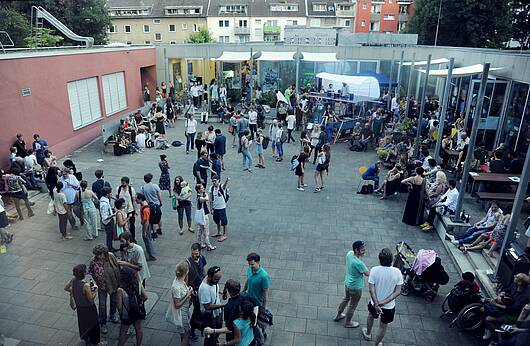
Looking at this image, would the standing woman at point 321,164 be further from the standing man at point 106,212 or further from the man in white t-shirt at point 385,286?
the man in white t-shirt at point 385,286

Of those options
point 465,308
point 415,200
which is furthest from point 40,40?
point 465,308

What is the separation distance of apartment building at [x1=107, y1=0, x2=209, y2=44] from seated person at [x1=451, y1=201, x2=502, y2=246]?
55065mm

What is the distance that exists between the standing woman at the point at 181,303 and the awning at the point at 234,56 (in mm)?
16572

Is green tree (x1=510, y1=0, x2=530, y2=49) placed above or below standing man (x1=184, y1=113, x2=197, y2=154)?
above

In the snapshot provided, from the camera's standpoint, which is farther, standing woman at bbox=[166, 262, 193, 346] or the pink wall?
the pink wall

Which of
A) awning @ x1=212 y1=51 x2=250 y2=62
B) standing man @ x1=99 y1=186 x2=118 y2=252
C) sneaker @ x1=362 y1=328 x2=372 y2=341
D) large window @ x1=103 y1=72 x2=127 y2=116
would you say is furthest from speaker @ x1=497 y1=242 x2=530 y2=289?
large window @ x1=103 y1=72 x2=127 y2=116

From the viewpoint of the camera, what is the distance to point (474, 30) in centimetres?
2947

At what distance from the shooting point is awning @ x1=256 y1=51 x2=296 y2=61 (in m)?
19.9

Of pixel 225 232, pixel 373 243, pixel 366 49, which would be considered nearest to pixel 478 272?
pixel 373 243

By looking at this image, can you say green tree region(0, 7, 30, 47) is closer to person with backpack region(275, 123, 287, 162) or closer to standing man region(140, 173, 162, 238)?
person with backpack region(275, 123, 287, 162)

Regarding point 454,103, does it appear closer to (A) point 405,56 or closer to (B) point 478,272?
(A) point 405,56

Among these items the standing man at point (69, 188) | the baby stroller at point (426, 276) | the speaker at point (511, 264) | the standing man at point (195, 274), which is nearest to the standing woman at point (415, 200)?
the baby stroller at point (426, 276)

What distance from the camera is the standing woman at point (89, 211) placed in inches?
323

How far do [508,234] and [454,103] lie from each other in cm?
1319
